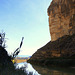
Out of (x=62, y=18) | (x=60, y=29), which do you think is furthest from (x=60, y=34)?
(x=62, y=18)

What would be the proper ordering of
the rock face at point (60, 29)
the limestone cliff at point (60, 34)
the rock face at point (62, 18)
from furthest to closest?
the rock face at point (62, 18), the rock face at point (60, 29), the limestone cliff at point (60, 34)

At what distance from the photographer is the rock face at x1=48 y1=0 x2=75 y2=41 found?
42906mm

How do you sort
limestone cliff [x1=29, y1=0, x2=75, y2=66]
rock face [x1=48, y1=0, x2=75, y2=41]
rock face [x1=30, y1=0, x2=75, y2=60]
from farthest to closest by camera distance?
rock face [x1=48, y1=0, x2=75, y2=41], rock face [x1=30, y1=0, x2=75, y2=60], limestone cliff [x1=29, y1=0, x2=75, y2=66]

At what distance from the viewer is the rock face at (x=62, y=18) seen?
141 ft

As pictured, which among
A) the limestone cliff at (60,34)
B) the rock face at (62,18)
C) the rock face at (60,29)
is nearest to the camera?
the limestone cliff at (60,34)

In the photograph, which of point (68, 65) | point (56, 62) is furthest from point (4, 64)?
point (56, 62)

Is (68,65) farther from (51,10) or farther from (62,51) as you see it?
(51,10)

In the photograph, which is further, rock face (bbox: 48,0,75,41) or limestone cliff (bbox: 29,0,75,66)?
rock face (bbox: 48,0,75,41)

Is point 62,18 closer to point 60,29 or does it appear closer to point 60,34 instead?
point 60,29

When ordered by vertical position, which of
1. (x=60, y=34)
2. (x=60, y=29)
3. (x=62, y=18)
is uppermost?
(x=62, y=18)

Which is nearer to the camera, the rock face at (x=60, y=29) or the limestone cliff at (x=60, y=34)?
the limestone cliff at (x=60, y=34)

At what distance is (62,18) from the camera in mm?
49125

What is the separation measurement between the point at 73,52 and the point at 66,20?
2132 cm

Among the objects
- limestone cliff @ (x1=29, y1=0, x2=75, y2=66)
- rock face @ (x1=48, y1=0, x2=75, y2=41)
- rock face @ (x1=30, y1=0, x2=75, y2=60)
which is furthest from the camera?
rock face @ (x1=48, y1=0, x2=75, y2=41)
